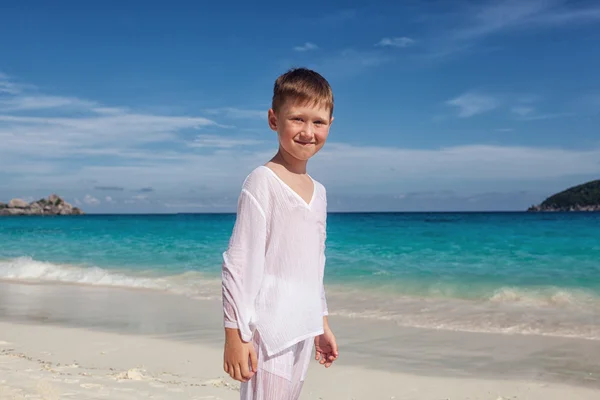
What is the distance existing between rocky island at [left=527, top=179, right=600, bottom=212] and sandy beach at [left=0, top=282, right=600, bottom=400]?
9593 cm

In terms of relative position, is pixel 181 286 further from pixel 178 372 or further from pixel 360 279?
A: pixel 178 372

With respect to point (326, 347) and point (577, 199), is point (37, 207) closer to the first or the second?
point (577, 199)

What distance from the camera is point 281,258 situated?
2018mm

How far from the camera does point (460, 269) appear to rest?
16.3 m

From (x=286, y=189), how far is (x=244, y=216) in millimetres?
175

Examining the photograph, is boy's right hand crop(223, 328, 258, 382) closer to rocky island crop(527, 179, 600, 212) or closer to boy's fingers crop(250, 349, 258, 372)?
boy's fingers crop(250, 349, 258, 372)

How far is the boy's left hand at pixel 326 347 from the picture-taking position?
7.82 feet

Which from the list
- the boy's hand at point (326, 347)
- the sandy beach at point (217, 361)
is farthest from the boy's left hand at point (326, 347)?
the sandy beach at point (217, 361)

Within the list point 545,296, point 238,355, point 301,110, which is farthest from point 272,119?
point 545,296

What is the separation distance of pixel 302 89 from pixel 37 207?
372 ft

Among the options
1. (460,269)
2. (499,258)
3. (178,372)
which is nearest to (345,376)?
(178,372)

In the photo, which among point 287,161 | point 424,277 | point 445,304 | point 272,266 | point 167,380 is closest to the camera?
point 272,266

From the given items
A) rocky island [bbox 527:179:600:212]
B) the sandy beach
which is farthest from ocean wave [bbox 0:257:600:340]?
rocky island [bbox 527:179:600:212]

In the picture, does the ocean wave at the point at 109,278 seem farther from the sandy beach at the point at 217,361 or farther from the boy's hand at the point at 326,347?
the boy's hand at the point at 326,347
